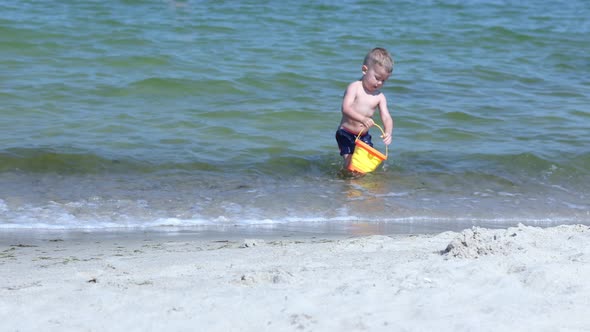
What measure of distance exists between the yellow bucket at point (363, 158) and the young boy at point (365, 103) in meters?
0.15

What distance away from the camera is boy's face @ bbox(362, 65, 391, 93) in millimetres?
6121

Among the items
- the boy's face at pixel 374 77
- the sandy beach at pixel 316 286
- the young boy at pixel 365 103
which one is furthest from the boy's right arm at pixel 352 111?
the sandy beach at pixel 316 286

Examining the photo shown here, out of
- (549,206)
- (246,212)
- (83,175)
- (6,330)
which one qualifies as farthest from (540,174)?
(6,330)

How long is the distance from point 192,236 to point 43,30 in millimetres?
7398

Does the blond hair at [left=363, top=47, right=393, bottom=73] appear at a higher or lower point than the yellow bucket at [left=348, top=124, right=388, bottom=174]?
higher

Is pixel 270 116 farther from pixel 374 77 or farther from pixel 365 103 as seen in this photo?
pixel 374 77

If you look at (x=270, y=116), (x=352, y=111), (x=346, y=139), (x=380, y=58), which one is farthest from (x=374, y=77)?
(x=270, y=116)

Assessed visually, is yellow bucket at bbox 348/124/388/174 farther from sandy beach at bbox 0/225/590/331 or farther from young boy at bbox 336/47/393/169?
sandy beach at bbox 0/225/590/331

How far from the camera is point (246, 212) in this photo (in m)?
5.42

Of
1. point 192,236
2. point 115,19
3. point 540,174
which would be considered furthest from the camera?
point 115,19

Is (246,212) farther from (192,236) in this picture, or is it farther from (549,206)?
(549,206)

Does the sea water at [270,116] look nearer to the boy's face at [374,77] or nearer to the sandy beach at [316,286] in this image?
the boy's face at [374,77]

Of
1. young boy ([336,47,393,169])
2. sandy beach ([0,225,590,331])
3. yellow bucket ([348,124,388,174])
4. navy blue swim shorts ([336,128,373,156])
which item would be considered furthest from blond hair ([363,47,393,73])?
sandy beach ([0,225,590,331])

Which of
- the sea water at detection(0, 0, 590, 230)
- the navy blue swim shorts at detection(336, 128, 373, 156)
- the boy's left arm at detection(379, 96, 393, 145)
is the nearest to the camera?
the sea water at detection(0, 0, 590, 230)
